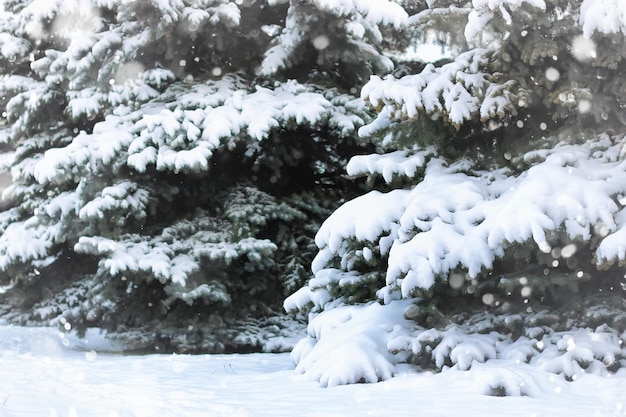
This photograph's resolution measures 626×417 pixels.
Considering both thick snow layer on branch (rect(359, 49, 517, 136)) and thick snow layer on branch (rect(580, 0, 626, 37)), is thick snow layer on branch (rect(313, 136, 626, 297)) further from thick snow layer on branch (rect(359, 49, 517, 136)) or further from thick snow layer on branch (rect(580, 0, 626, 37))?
thick snow layer on branch (rect(580, 0, 626, 37))

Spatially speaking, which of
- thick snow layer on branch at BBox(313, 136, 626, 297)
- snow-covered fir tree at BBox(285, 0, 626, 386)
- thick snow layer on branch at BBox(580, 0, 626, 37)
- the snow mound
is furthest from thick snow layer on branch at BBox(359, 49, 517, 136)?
the snow mound

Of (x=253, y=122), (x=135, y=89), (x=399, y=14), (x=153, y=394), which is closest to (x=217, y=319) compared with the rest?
(x=253, y=122)

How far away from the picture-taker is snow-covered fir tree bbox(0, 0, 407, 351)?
7.95 meters

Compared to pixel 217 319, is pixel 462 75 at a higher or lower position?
higher

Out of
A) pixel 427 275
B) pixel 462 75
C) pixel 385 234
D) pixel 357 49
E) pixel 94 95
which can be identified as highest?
pixel 357 49

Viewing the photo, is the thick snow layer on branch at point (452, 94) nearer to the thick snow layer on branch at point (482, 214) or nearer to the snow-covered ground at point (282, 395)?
the thick snow layer on branch at point (482, 214)

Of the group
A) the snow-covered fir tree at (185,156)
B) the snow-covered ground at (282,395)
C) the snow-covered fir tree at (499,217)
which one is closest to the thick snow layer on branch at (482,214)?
the snow-covered fir tree at (499,217)

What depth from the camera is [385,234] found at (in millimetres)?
5367

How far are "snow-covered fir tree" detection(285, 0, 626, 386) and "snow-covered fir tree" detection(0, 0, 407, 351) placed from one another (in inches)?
102

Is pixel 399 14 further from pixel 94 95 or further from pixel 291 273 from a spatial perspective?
pixel 94 95

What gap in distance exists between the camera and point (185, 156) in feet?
25.0

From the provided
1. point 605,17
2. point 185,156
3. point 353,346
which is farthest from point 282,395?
point 185,156

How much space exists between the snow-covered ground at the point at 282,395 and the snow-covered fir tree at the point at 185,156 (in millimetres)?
2464

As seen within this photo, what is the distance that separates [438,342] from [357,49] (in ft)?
16.0
